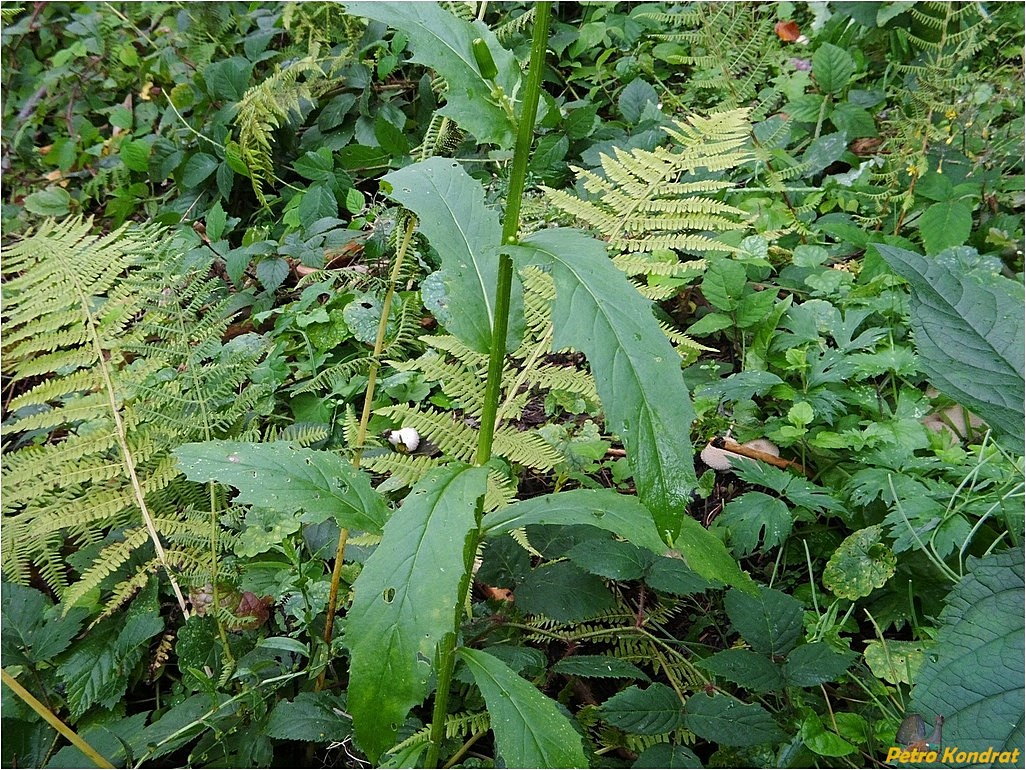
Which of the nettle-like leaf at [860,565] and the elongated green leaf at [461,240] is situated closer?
the elongated green leaf at [461,240]

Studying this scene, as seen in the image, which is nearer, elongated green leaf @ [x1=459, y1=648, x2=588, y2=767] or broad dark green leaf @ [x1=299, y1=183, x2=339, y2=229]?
elongated green leaf @ [x1=459, y1=648, x2=588, y2=767]

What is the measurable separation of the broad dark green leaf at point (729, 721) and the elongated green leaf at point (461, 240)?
0.90 meters

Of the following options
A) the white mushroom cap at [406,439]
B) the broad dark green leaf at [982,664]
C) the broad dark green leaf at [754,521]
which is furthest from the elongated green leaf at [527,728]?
the white mushroom cap at [406,439]

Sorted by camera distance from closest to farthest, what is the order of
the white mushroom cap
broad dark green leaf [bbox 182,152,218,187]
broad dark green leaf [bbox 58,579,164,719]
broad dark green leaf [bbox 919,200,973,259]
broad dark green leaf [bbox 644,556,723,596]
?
broad dark green leaf [bbox 644,556,723,596], broad dark green leaf [bbox 58,579,164,719], the white mushroom cap, broad dark green leaf [bbox 919,200,973,259], broad dark green leaf [bbox 182,152,218,187]

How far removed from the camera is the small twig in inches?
83.3

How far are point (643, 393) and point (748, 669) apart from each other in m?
0.87

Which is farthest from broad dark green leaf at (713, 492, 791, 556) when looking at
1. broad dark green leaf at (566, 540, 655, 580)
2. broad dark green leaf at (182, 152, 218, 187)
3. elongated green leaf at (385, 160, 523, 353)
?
broad dark green leaf at (182, 152, 218, 187)

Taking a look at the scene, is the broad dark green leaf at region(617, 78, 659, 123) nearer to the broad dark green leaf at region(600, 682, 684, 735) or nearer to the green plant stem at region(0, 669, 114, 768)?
the broad dark green leaf at region(600, 682, 684, 735)

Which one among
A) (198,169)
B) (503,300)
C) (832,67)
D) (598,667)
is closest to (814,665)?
(598,667)

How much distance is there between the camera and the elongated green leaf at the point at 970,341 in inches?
51.9

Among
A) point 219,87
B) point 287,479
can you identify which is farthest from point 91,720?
point 219,87

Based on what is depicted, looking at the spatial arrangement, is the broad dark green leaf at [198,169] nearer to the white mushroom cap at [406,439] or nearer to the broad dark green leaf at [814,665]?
the white mushroom cap at [406,439]

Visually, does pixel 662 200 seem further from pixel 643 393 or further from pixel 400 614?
pixel 400 614

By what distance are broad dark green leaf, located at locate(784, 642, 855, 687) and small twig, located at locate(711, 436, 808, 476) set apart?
69 centimetres
